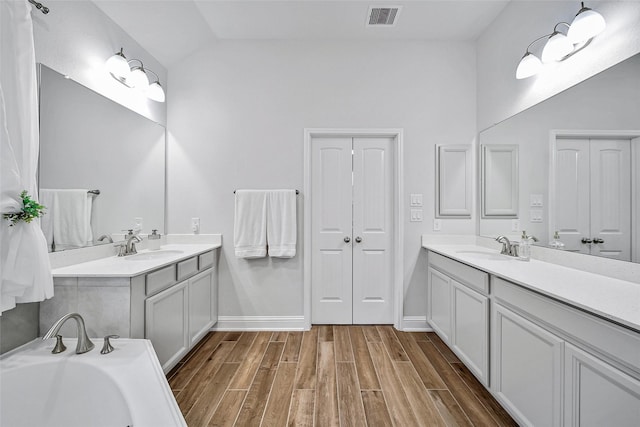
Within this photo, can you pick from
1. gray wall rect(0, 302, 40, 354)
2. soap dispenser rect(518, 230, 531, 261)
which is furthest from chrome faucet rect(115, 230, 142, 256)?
soap dispenser rect(518, 230, 531, 261)

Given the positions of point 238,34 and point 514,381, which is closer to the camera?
point 514,381

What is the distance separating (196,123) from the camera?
9.39 ft

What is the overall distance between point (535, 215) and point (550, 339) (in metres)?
1.10

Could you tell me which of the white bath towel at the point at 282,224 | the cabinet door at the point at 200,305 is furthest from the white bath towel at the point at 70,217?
the white bath towel at the point at 282,224

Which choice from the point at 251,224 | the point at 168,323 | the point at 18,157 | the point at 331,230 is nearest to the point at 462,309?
the point at 331,230

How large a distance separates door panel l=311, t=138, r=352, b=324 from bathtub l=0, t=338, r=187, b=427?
1.86 metres

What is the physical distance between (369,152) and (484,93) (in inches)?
48.6

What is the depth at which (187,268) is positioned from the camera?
7.47ft

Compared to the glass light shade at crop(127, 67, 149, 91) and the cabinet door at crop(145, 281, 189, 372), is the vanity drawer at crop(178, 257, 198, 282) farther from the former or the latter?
the glass light shade at crop(127, 67, 149, 91)

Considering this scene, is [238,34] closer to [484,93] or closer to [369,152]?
[369,152]

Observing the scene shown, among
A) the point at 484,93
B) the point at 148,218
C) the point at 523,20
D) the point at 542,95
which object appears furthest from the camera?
the point at 484,93

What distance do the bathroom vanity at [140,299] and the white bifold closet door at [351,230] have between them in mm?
1184

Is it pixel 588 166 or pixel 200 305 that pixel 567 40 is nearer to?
pixel 588 166

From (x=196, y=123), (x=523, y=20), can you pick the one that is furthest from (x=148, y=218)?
(x=523, y=20)
